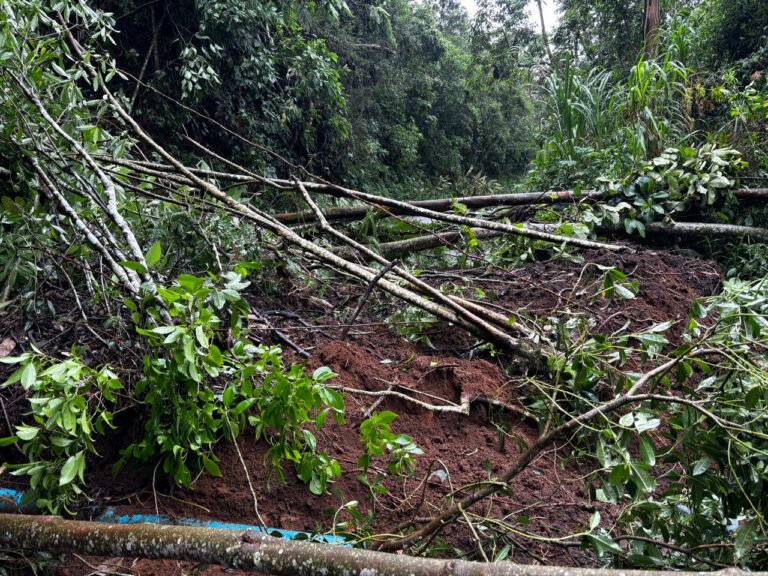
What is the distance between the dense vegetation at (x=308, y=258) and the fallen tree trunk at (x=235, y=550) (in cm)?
15

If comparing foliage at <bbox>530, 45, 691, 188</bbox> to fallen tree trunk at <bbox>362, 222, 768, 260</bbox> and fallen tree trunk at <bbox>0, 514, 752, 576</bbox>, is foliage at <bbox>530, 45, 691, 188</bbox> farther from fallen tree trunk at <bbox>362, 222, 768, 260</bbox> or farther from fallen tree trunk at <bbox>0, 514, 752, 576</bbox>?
fallen tree trunk at <bbox>0, 514, 752, 576</bbox>

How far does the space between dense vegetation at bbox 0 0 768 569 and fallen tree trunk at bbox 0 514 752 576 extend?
15cm

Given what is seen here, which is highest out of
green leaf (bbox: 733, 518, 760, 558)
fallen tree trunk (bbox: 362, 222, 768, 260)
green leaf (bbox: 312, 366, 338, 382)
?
green leaf (bbox: 312, 366, 338, 382)

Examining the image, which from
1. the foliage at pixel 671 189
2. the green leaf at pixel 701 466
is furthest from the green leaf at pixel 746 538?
the foliage at pixel 671 189

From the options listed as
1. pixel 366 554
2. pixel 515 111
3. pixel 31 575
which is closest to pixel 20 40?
pixel 31 575

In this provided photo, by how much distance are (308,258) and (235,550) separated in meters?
2.01

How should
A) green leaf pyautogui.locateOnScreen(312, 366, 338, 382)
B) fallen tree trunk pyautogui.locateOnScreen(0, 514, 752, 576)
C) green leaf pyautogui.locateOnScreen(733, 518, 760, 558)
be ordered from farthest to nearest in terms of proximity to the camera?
1. green leaf pyautogui.locateOnScreen(312, 366, 338, 382)
2. green leaf pyautogui.locateOnScreen(733, 518, 760, 558)
3. fallen tree trunk pyautogui.locateOnScreen(0, 514, 752, 576)

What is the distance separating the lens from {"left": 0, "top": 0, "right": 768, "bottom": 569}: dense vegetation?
133 cm

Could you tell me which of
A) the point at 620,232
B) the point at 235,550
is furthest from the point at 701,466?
the point at 620,232

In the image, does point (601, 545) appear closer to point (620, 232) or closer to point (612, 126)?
point (620, 232)

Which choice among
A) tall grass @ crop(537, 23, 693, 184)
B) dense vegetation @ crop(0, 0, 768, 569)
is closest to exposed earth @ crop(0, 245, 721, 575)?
dense vegetation @ crop(0, 0, 768, 569)

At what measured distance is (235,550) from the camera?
104 cm

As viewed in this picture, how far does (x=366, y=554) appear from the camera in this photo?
98cm

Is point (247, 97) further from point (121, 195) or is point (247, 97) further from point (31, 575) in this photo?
point (31, 575)
